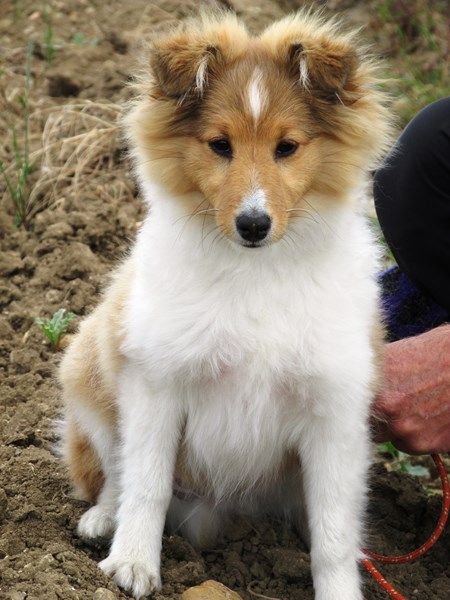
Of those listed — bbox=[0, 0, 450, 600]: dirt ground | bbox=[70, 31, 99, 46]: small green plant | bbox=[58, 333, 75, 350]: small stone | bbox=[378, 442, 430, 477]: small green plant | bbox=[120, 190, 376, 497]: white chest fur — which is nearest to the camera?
bbox=[120, 190, 376, 497]: white chest fur

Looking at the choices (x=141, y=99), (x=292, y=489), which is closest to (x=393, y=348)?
(x=292, y=489)

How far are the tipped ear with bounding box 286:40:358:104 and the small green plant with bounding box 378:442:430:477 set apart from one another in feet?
6.99

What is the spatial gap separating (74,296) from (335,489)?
2280mm

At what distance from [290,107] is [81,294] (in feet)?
7.69

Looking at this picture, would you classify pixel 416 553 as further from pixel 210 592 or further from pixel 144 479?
pixel 144 479

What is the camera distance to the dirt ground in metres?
3.84

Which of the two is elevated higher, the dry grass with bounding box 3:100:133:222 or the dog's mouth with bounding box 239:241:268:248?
the dog's mouth with bounding box 239:241:268:248

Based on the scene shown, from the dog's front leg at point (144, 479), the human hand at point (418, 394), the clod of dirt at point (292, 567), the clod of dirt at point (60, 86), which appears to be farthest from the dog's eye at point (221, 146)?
the clod of dirt at point (60, 86)

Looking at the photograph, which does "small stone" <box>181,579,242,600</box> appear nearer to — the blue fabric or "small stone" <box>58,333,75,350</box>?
the blue fabric

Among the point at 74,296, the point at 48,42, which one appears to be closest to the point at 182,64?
the point at 74,296

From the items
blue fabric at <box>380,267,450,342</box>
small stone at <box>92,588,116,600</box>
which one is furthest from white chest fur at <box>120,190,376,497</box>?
blue fabric at <box>380,267,450,342</box>

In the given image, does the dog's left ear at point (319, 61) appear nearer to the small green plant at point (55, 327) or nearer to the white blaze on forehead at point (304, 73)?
the white blaze on forehead at point (304, 73)

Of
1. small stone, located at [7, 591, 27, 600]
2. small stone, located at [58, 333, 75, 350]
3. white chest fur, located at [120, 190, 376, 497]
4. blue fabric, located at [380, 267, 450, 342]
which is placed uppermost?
white chest fur, located at [120, 190, 376, 497]

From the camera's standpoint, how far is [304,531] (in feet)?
13.8
